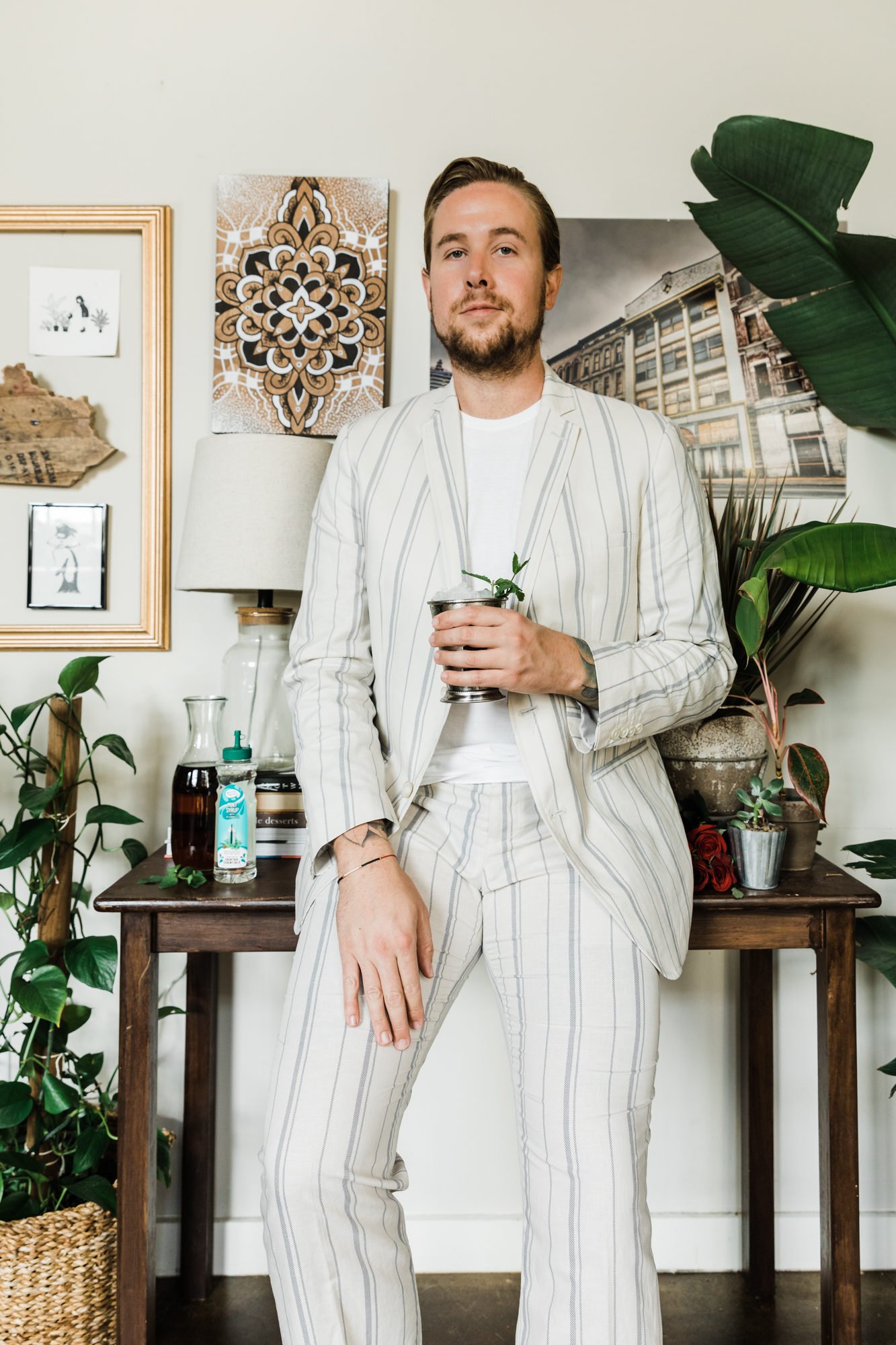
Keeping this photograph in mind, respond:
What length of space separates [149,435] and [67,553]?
28 centimetres

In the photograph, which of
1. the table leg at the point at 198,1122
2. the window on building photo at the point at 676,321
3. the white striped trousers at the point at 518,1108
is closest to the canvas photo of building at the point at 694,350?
the window on building photo at the point at 676,321

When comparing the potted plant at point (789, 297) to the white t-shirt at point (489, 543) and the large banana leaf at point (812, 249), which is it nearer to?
the large banana leaf at point (812, 249)

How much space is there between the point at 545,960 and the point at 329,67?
1.74 m

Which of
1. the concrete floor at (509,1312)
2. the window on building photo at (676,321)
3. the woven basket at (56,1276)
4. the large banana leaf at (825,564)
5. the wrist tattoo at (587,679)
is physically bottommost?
the concrete floor at (509,1312)

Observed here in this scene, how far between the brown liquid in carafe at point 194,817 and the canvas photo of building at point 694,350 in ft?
3.11

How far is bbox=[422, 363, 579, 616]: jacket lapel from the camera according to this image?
1.45 meters

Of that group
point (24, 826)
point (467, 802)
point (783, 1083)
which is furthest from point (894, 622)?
point (24, 826)

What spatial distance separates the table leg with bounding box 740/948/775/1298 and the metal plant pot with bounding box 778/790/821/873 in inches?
13.9

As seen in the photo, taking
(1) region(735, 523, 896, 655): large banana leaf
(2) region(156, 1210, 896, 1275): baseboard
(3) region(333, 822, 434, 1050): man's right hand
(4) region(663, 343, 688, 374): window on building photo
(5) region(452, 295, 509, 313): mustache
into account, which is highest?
(4) region(663, 343, 688, 374): window on building photo

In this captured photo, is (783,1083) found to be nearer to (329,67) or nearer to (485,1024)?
(485,1024)

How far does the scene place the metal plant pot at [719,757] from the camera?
1687 millimetres

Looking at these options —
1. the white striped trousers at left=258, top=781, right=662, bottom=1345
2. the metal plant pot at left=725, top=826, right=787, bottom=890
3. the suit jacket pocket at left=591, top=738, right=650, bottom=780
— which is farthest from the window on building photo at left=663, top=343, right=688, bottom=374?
the white striped trousers at left=258, top=781, right=662, bottom=1345

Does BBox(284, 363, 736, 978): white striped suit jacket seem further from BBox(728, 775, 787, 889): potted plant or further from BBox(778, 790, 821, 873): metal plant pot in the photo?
BBox(778, 790, 821, 873): metal plant pot

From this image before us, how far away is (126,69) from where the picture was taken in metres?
1.98
